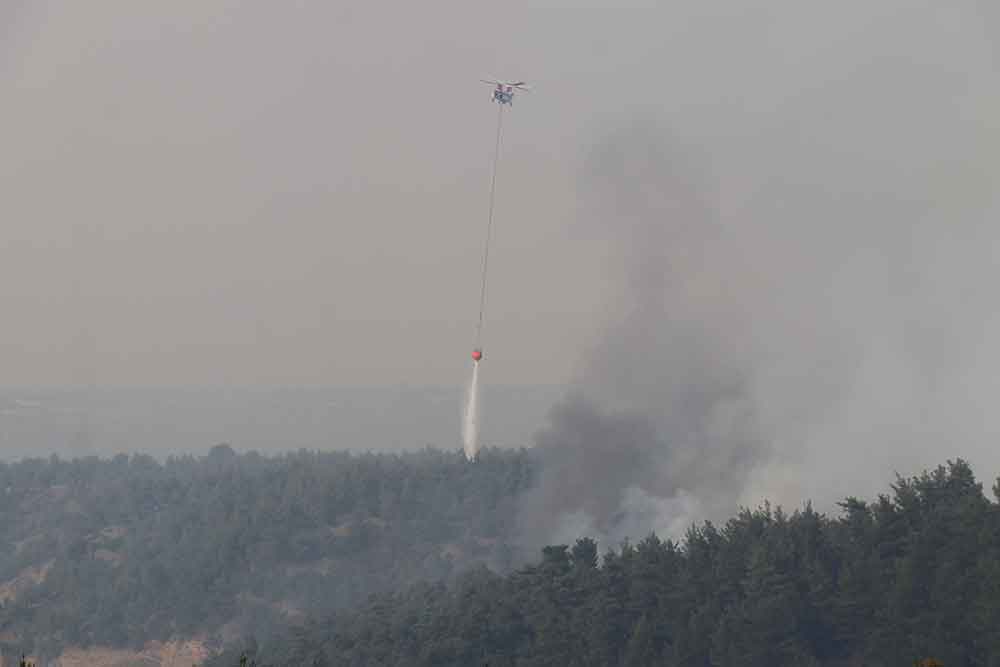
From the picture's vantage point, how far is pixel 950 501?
4619 inches

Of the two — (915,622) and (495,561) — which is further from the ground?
(495,561)

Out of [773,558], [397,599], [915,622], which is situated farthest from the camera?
[397,599]

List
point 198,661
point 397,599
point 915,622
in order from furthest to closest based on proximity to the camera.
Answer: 1. point 198,661
2. point 397,599
3. point 915,622

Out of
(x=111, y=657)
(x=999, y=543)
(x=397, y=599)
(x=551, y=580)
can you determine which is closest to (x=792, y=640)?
(x=999, y=543)

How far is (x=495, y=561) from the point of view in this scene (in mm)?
195000

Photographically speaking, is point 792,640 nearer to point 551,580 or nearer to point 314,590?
point 551,580

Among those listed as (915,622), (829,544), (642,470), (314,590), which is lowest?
(915,622)

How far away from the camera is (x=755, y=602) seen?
112375 millimetres

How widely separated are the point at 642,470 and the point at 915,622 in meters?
92.8

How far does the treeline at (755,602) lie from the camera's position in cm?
10494

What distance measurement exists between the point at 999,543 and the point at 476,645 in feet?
123

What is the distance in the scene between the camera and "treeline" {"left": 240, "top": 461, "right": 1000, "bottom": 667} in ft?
344

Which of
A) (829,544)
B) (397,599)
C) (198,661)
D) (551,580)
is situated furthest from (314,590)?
(829,544)

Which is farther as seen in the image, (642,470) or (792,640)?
(642,470)
